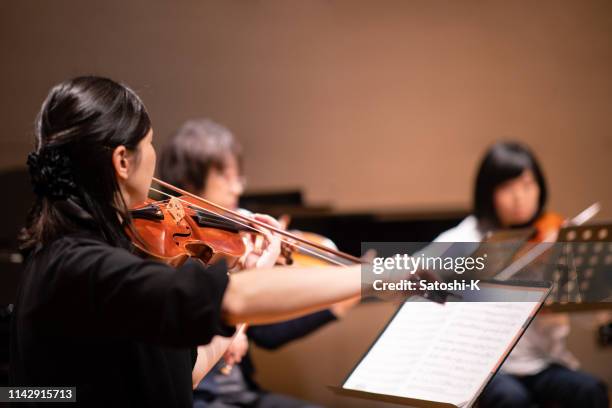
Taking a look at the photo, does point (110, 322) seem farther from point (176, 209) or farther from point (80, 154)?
point (176, 209)

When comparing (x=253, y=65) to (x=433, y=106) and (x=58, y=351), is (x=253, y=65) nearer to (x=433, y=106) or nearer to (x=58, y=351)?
(x=433, y=106)

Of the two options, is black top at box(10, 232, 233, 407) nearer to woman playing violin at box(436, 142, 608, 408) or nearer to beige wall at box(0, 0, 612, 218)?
woman playing violin at box(436, 142, 608, 408)

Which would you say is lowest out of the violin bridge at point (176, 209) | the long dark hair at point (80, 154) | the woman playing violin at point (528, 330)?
the woman playing violin at point (528, 330)

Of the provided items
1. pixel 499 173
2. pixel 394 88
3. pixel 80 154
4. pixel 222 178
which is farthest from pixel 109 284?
pixel 394 88

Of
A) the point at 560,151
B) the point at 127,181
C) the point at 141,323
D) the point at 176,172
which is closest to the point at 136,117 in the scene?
the point at 127,181

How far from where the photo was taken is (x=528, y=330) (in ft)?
8.62

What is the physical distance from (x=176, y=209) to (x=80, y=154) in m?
0.34

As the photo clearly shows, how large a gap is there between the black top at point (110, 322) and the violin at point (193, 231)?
0.20m

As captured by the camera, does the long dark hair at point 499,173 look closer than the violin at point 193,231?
No

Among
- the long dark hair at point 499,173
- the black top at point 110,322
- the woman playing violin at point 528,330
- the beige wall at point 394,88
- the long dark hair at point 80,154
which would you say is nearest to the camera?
the black top at point 110,322

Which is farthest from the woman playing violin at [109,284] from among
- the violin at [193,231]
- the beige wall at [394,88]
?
the beige wall at [394,88]

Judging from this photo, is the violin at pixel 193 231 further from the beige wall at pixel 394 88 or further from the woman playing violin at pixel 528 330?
the beige wall at pixel 394 88

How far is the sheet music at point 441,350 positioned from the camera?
133 cm

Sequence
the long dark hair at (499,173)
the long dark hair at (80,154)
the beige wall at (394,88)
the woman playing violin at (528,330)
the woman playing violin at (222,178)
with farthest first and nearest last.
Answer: the beige wall at (394,88)
the long dark hair at (499,173)
the woman playing violin at (528,330)
the woman playing violin at (222,178)
the long dark hair at (80,154)
